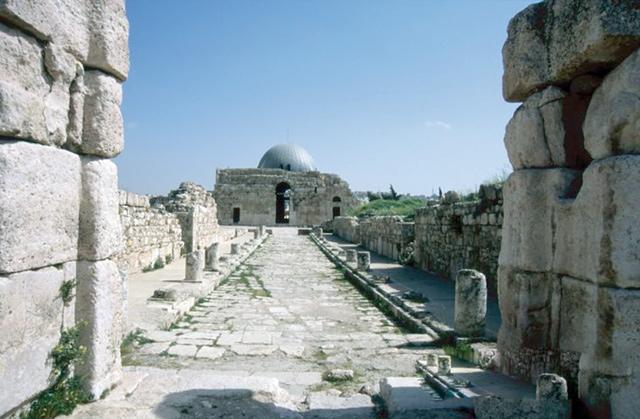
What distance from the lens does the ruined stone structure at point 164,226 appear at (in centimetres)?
1179

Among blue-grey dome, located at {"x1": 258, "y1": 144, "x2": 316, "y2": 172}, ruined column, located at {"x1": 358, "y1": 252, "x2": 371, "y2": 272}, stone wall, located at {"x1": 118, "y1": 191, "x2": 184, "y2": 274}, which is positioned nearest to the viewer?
stone wall, located at {"x1": 118, "y1": 191, "x2": 184, "y2": 274}

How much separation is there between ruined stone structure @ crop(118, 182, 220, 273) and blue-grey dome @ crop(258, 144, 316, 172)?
31.5 meters

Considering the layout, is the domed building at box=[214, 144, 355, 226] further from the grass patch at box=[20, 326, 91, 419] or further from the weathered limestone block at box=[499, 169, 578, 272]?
the grass patch at box=[20, 326, 91, 419]

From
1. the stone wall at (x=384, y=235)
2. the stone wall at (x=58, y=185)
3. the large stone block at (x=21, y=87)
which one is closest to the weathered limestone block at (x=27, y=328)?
the stone wall at (x=58, y=185)

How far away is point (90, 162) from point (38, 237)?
0.70 m

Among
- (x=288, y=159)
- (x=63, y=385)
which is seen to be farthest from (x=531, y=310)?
(x=288, y=159)

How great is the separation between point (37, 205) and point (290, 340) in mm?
4292

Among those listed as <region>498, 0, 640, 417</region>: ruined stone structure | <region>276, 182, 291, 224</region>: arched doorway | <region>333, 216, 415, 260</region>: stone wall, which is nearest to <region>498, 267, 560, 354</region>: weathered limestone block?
<region>498, 0, 640, 417</region>: ruined stone structure

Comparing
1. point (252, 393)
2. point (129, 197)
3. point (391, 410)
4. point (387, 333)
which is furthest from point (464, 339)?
point (129, 197)

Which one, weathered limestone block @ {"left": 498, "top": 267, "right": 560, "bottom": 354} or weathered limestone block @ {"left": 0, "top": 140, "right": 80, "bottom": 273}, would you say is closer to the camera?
weathered limestone block @ {"left": 0, "top": 140, "right": 80, "bottom": 273}

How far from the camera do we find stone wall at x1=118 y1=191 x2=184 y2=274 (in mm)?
11477

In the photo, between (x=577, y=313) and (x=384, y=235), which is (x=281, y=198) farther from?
(x=577, y=313)

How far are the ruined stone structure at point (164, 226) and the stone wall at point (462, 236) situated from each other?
20.8ft

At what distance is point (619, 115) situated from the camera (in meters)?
2.63
